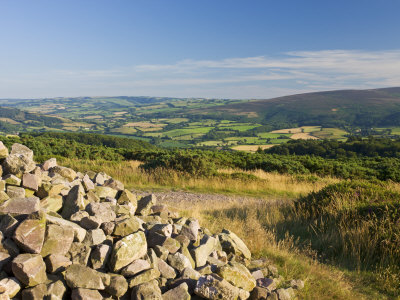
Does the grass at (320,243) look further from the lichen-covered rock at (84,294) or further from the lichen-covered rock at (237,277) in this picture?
the lichen-covered rock at (84,294)

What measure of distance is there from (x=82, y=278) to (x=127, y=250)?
2.39 ft

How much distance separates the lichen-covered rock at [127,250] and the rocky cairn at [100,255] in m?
0.01

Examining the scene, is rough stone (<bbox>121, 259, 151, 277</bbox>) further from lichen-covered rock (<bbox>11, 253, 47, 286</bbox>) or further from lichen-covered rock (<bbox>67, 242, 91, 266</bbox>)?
lichen-covered rock (<bbox>11, 253, 47, 286</bbox>)

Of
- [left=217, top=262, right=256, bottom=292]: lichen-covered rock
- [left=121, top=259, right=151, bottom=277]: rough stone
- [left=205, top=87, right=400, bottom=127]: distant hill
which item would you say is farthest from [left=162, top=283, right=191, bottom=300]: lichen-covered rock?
[left=205, top=87, right=400, bottom=127]: distant hill

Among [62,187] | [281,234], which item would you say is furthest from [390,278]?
[62,187]

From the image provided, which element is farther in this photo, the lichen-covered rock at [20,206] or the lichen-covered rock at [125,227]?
the lichen-covered rock at [125,227]

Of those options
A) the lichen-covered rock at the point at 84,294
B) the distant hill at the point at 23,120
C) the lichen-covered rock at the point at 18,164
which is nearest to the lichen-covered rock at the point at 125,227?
the lichen-covered rock at the point at 84,294

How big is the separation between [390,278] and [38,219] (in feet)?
21.1

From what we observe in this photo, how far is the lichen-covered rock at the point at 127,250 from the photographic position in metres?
4.28

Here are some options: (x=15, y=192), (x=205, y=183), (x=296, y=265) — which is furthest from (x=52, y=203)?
(x=205, y=183)

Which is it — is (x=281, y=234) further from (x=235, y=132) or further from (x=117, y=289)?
(x=235, y=132)

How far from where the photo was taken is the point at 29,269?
3691 millimetres

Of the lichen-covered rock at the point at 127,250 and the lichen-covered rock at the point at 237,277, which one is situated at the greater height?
the lichen-covered rock at the point at 127,250

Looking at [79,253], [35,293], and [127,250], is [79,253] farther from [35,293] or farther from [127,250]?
[35,293]
